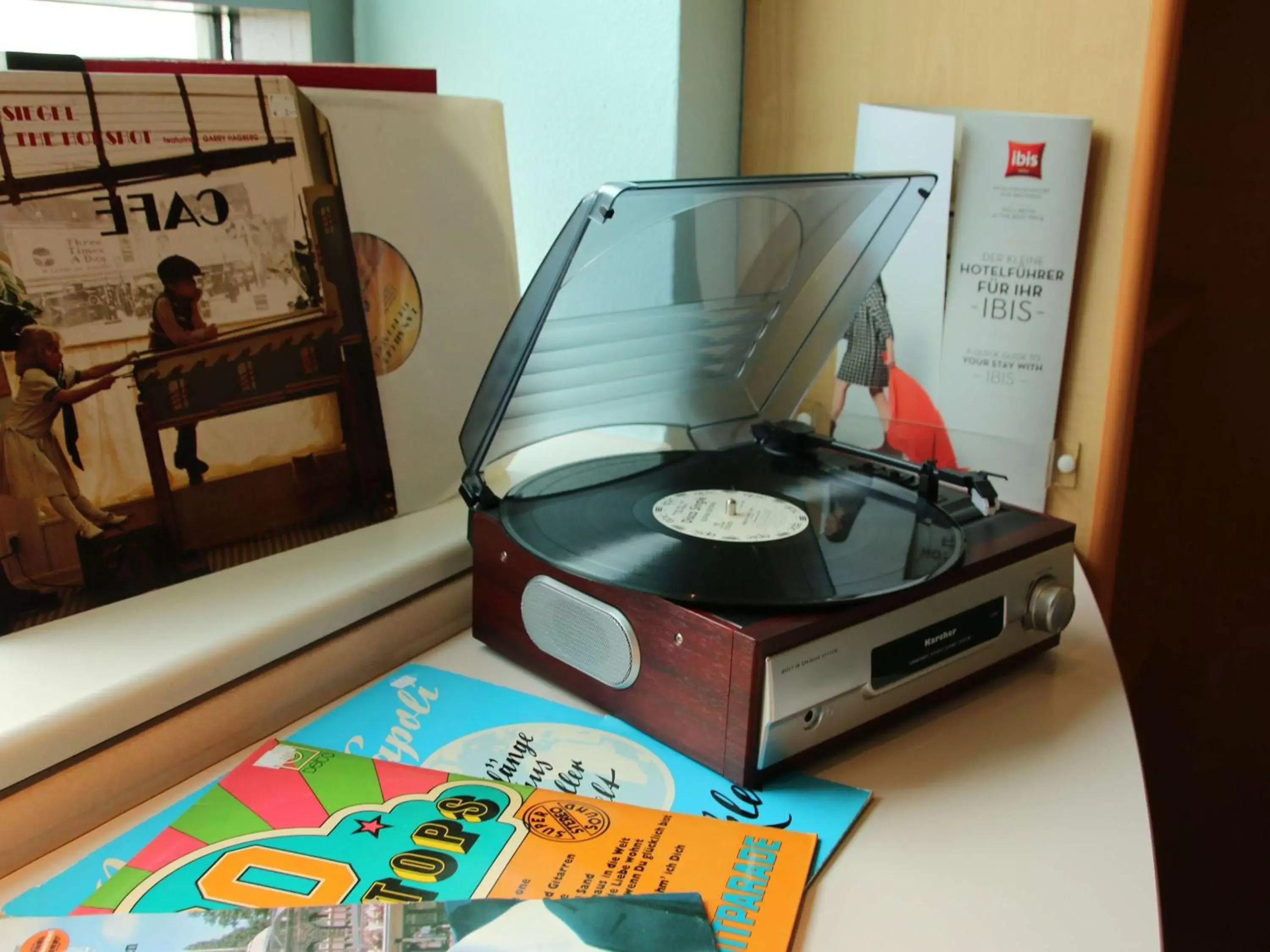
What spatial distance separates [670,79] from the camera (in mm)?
1197

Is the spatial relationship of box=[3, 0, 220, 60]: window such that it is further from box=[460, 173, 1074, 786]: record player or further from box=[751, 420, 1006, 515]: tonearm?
box=[751, 420, 1006, 515]: tonearm

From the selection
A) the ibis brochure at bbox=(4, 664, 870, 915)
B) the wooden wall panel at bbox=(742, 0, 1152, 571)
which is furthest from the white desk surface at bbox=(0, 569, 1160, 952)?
the wooden wall panel at bbox=(742, 0, 1152, 571)

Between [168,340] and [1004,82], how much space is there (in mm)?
865

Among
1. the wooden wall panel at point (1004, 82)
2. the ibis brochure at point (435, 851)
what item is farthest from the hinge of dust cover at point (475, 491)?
the wooden wall panel at point (1004, 82)

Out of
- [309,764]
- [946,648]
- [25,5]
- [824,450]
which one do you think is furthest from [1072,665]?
[25,5]

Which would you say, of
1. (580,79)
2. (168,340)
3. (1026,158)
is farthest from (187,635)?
(1026,158)

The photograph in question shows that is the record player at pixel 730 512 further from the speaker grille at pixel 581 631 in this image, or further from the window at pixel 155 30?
the window at pixel 155 30

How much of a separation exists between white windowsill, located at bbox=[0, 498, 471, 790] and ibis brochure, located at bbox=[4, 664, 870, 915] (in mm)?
71

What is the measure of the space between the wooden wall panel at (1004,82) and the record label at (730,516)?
0.41 meters

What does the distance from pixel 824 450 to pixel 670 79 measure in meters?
0.46

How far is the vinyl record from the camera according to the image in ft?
2.60

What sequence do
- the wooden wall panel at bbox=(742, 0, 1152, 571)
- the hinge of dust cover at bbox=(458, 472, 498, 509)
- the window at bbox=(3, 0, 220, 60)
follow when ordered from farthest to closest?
1. the window at bbox=(3, 0, 220, 60)
2. the wooden wall panel at bbox=(742, 0, 1152, 571)
3. the hinge of dust cover at bbox=(458, 472, 498, 509)

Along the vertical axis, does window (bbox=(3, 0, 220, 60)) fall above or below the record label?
above

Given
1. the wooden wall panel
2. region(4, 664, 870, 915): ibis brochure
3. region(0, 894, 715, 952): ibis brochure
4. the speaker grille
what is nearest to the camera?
region(0, 894, 715, 952): ibis brochure
